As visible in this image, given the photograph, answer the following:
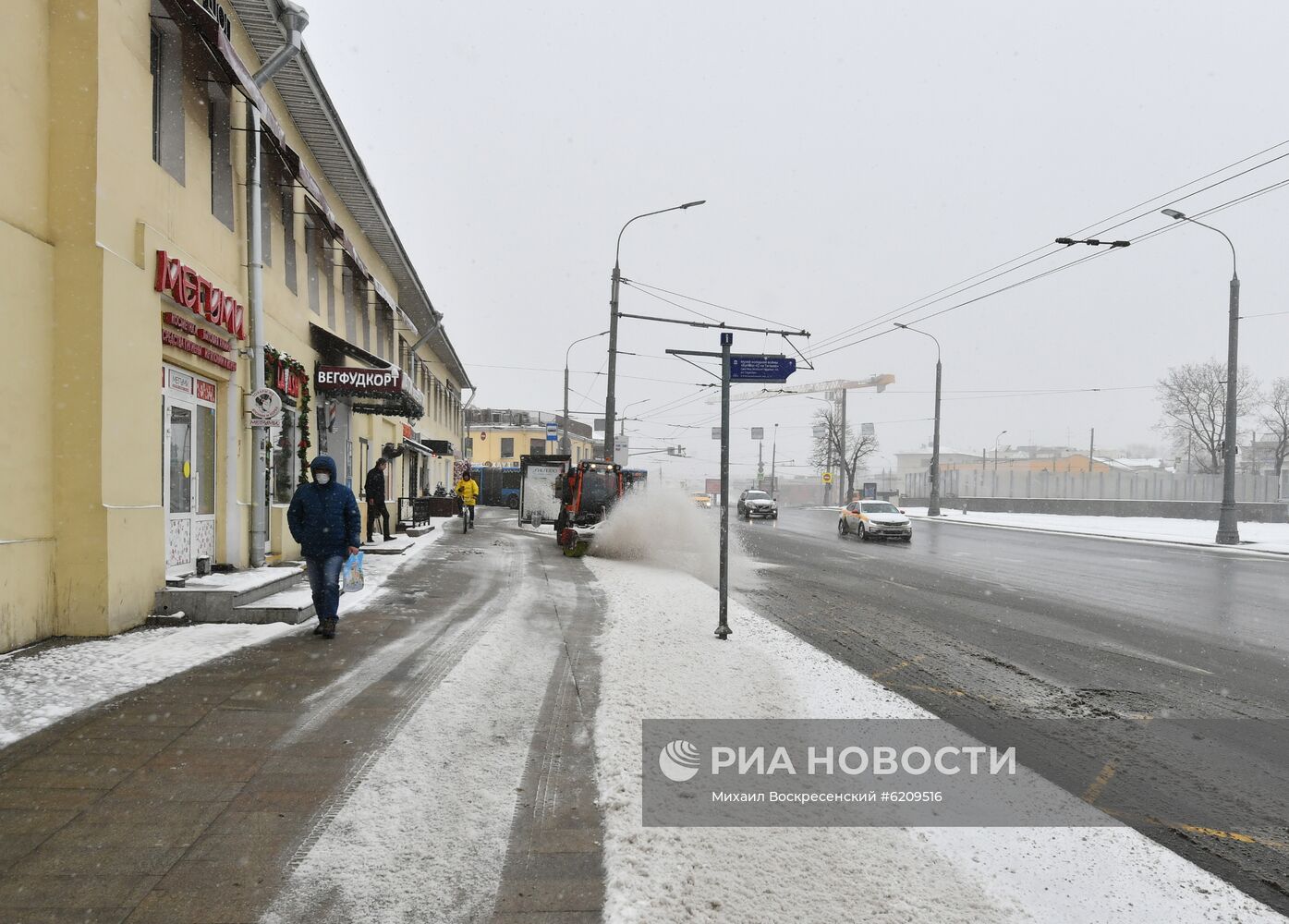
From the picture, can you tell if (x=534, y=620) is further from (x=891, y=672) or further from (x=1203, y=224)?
(x=1203, y=224)

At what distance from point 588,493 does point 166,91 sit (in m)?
14.0

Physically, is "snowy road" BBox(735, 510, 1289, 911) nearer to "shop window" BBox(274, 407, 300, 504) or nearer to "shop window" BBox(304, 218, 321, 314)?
"shop window" BBox(274, 407, 300, 504)

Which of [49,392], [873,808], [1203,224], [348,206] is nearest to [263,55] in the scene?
[348,206]

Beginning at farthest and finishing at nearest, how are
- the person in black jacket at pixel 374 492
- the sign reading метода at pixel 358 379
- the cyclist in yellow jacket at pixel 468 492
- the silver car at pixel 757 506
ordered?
1. the silver car at pixel 757 506
2. the cyclist in yellow jacket at pixel 468 492
3. the person in black jacket at pixel 374 492
4. the sign reading метода at pixel 358 379

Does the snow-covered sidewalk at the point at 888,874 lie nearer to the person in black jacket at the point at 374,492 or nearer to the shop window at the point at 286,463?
the shop window at the point at 286,463

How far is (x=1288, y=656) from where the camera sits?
7.49m

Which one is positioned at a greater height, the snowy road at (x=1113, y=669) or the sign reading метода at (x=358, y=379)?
the sign reading метода at (x=358, y=379)

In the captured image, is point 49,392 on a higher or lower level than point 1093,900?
higher

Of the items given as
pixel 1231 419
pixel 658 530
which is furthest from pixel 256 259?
pixel 1231 419

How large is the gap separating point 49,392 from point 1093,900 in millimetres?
8568

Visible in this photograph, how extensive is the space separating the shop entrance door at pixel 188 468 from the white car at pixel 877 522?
64.4 ft

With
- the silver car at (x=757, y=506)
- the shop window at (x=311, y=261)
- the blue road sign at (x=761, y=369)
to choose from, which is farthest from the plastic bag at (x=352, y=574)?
the silver car at (x=757, y=506)

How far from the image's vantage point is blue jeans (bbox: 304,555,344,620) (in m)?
7.51

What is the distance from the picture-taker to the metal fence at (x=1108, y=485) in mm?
41125
